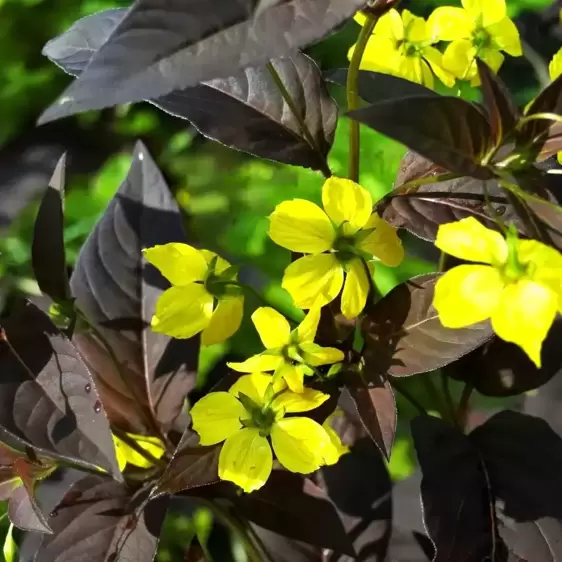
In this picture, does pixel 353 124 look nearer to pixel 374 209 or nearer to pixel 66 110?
pixel 374 209

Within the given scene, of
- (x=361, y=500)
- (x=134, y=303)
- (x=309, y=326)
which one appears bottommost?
(x=361, y=500)

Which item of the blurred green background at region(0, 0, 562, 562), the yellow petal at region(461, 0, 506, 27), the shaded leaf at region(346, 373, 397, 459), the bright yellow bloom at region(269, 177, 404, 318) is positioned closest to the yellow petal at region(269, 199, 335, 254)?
the bright yellow bloom at region(269, 177, 404, 318)

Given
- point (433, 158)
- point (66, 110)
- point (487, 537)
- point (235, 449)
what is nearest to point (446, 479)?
point (487, 537)

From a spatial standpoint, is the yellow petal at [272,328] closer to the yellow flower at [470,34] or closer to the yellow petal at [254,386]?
the yellow petal at [254,386]

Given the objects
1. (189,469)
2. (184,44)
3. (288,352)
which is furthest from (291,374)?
(184,44)

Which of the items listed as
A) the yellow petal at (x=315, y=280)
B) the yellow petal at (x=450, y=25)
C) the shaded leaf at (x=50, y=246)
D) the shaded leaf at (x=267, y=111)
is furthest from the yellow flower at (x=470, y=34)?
the shaded leaf at (x=50, y=246)

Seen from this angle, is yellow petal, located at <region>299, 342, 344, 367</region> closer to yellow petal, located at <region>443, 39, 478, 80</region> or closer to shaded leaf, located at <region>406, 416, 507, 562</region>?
shaded leaf, located at <region>406, 416, 507, 562</region>

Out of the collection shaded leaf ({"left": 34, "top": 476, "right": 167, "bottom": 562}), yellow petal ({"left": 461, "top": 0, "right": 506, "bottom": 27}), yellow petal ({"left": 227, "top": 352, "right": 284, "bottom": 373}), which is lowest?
shaded leaf ({"left": 34, "top": 476, "right": 167, "bottom": 562})

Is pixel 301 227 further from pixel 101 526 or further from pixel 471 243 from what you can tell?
pixel 101 526
